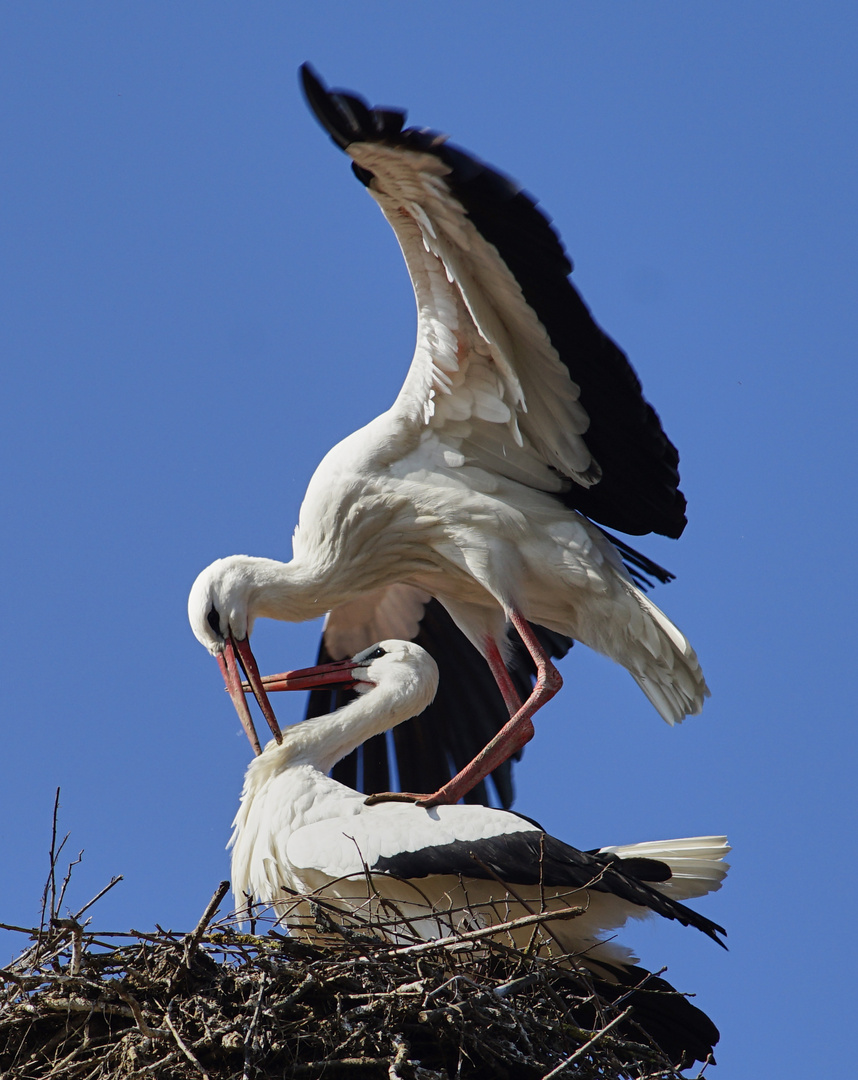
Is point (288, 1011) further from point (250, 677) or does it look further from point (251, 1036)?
point (250, 677)

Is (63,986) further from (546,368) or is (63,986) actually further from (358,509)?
(546,368)

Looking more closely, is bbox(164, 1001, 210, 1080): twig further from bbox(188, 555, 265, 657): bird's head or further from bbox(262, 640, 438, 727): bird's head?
bbox(188, 555, 265, 657): bird's head

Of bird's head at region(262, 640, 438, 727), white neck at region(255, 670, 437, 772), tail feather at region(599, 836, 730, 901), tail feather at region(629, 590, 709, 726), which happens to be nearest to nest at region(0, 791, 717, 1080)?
tail feather at region(599, 836, 730, 901)

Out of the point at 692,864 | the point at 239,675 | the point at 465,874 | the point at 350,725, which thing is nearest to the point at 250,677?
the point at 239,675

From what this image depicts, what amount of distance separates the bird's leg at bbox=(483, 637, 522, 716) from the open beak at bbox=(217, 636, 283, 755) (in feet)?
3.43

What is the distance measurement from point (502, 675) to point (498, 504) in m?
0.88

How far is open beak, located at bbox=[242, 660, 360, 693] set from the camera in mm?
6297

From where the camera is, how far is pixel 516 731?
624 cm

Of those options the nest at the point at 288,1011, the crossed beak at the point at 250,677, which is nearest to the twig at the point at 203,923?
the nest at the point at 288,1011

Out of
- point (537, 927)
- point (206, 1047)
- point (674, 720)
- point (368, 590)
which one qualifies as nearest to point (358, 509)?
point (368, 590)

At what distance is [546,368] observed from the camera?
5.94 m

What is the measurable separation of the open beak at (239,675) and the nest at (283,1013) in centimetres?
176

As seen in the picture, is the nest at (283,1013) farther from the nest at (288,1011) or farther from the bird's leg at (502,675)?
the bird's leg at (502,675)

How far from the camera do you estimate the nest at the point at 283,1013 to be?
4.19 m
